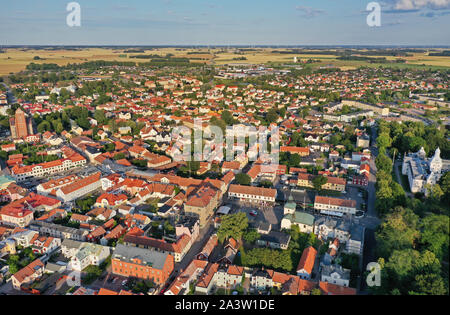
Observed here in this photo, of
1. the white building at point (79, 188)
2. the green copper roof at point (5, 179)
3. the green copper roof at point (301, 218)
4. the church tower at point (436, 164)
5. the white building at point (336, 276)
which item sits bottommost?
the white building at point (336, 276)

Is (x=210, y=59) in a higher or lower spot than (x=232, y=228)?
higher

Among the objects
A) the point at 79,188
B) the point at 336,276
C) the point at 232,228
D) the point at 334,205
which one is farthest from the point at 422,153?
the point at 79,188

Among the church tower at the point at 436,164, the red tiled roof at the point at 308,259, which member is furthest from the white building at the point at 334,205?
the church tower at the point at 436,164

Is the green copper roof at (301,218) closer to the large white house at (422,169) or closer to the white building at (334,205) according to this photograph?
the white building at (334,205)

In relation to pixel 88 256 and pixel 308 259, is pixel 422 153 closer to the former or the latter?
pixel 308 259

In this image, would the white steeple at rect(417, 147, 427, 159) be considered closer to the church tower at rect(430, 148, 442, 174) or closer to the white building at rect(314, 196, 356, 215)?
the church tower at rect(430, 148, 442, 174)

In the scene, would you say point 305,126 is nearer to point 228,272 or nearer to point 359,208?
point 359,208

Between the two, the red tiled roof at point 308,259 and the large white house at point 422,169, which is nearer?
the red tiled roof at point 308,259

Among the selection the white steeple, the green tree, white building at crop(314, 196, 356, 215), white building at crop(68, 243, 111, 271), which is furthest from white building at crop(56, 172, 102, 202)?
the white steeple

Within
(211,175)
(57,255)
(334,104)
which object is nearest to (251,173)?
(211,175)

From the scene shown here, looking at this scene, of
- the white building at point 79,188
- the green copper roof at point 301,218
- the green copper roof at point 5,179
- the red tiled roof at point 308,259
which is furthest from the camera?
the green copper roof at point 5,179
